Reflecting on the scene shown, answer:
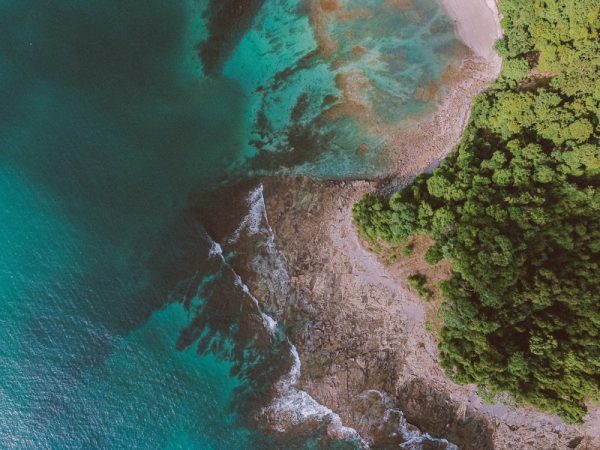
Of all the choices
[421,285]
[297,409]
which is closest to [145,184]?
[297,409]

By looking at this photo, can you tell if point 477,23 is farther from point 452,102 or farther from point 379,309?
point 379,309

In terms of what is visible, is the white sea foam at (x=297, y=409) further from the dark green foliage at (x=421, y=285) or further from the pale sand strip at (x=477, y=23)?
the pale sand strip at (x=477, y=23)

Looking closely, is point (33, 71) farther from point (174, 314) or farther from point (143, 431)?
point (143, 431)

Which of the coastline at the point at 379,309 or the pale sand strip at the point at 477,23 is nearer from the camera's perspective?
the pale sand strip at the point at 477,23

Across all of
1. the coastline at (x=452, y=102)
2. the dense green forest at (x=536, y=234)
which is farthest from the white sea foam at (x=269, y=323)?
the coastline at (x=452, y=102)

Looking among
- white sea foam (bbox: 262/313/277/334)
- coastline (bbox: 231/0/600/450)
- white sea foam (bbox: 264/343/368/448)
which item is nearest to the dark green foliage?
coastline (bbox: 231/0/600/450)

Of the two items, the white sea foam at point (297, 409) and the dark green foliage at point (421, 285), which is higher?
the dark green foliage at point (421, 285)

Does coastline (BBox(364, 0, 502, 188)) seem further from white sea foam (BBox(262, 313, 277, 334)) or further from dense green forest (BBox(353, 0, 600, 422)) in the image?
white sea foam (BBox(262, 313, 277, 334))
